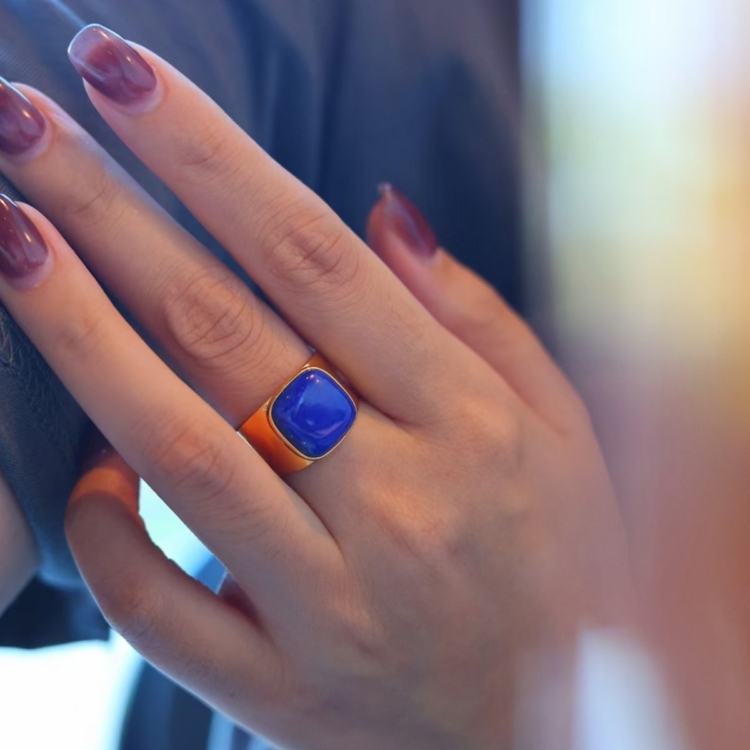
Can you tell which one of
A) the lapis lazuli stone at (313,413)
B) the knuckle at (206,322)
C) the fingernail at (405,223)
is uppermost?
the fingernail at (405,223)

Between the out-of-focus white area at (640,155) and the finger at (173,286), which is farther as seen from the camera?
the out-of-focus white area at (640,155)

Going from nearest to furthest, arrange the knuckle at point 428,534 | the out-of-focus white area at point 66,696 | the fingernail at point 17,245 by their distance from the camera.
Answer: the fingernail at point 17,245
the knuckle at point 428,534
the out-of-focus white area at point 66,696

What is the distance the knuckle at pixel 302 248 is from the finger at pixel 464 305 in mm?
124

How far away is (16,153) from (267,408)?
233 mm

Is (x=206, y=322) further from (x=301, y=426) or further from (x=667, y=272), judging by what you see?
(x=667, y=272)

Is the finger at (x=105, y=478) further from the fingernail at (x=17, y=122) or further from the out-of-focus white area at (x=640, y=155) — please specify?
the out-of-focus white area at (x=640, y=155)

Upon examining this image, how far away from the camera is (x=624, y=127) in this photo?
0.69 metres

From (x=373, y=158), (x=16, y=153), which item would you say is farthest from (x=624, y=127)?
(x=16, y=153)

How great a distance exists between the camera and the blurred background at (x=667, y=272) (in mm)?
660

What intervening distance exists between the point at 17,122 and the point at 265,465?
27 cm

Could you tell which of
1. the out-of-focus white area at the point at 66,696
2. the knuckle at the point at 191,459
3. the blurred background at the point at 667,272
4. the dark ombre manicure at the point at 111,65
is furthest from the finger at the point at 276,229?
the out-of-focus white area at the point at 66,696

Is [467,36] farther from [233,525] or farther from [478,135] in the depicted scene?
[233,525]

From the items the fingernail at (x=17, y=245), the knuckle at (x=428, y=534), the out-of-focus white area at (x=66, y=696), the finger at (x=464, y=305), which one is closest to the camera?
the fingernail at (x=17, y=245)

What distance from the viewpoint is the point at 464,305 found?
67cm
